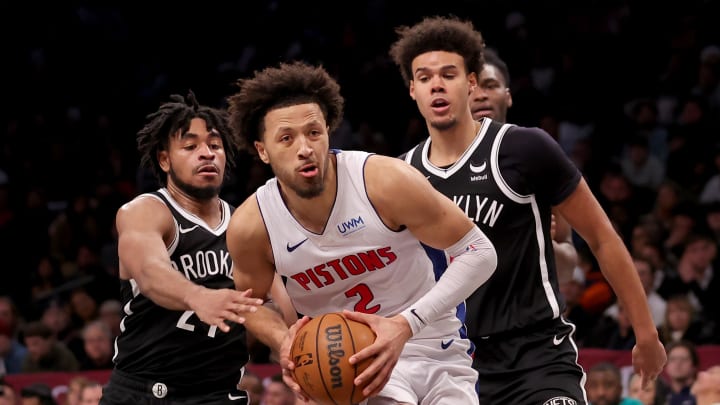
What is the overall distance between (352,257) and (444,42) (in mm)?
1243

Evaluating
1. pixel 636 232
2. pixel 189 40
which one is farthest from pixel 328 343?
pixel 189 40

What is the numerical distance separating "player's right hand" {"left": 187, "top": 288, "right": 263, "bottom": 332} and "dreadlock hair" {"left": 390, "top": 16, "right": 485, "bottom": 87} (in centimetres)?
154

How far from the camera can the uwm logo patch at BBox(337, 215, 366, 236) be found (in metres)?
4.12

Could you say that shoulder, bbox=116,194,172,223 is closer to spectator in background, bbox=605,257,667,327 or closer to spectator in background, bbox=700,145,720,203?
spectator in background, bbox=605,257,667,327

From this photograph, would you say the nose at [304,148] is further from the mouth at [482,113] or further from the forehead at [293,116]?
the mouth at [482,113]

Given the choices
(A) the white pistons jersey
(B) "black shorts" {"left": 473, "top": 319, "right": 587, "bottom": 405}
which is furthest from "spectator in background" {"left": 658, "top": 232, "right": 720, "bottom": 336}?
(A) the white pistons jersey

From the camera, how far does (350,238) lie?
4129 mm

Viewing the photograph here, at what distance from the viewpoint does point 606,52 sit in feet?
36.5

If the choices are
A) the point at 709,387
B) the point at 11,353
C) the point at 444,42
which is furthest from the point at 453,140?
the point at 11,353

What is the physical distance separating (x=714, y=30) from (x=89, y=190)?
6.77 m

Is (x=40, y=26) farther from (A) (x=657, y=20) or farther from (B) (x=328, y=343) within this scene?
(B) (x=328, y=343)

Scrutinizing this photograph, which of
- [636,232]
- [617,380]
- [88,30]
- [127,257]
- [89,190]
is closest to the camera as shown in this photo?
[127,257]

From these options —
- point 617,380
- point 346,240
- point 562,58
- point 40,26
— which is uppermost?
point 40,26

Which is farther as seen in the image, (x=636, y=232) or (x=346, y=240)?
(x=636, y=232)
